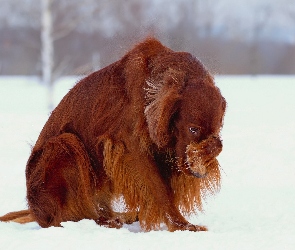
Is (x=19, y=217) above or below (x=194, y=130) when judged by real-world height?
below

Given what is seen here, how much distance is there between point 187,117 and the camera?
13.4 feet

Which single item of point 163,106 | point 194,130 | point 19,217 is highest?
point 163,106

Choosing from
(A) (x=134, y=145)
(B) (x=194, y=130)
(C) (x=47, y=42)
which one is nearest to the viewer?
(B) (x=194, y=130)

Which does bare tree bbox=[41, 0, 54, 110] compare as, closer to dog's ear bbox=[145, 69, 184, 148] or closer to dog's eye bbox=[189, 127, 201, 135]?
dog's ear bbox=[145, 69, 184, 148]

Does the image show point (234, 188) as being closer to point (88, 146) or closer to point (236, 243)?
point (88, 146)

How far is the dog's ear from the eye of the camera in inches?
160

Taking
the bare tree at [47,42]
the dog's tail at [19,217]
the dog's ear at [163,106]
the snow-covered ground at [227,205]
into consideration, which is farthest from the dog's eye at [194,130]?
the bare tree at [47,42]

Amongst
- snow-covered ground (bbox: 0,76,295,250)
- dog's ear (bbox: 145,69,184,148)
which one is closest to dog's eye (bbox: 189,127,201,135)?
dog's ear (bbox: 145,69,184,148)

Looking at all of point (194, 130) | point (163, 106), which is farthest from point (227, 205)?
point (163, 106)

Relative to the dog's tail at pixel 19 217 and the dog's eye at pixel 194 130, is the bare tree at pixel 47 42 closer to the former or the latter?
the dog's tail at pixel 19 217

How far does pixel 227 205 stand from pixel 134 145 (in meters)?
1.60

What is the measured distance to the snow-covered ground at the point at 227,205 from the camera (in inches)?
144

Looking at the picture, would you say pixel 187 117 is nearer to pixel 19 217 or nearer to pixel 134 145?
pixel 134 145

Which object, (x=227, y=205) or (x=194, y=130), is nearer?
(x=194, y=130)
